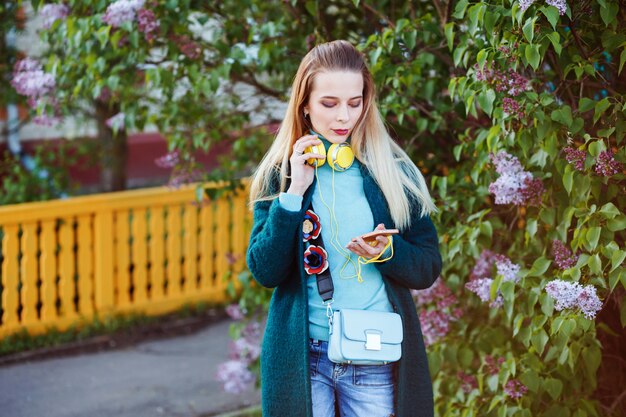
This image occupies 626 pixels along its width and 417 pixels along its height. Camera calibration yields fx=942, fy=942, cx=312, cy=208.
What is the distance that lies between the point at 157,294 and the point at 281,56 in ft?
10.7

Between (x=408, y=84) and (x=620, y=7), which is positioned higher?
(x=620, y=7)

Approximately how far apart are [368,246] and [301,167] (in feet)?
1.03

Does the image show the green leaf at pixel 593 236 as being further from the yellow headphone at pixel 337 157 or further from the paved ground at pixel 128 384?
the paved ground at pixel 128 384

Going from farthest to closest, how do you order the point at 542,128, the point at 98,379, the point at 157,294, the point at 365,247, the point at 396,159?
the point at 157,294 → the point at 98,379 → the point at 542,128 → the point at 396,159 → the point at 365,247

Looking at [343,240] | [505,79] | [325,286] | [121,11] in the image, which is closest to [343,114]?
[343,240]

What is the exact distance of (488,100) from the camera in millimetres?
3244

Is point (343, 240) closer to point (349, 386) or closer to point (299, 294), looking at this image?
point (299, 294)

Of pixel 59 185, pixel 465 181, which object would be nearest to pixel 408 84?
Result: pixel 465 181

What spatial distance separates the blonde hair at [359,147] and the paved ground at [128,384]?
2785mm

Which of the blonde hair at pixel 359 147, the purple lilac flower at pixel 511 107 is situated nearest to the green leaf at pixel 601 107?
the purple lilac flower at pixel 511 107

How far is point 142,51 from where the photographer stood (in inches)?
179

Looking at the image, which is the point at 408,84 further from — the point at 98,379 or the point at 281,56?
the point at 98,379

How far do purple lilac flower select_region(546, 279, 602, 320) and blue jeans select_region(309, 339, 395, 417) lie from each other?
0.67 meters

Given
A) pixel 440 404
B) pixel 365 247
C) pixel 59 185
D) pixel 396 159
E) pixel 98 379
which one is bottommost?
pixel 98 379
